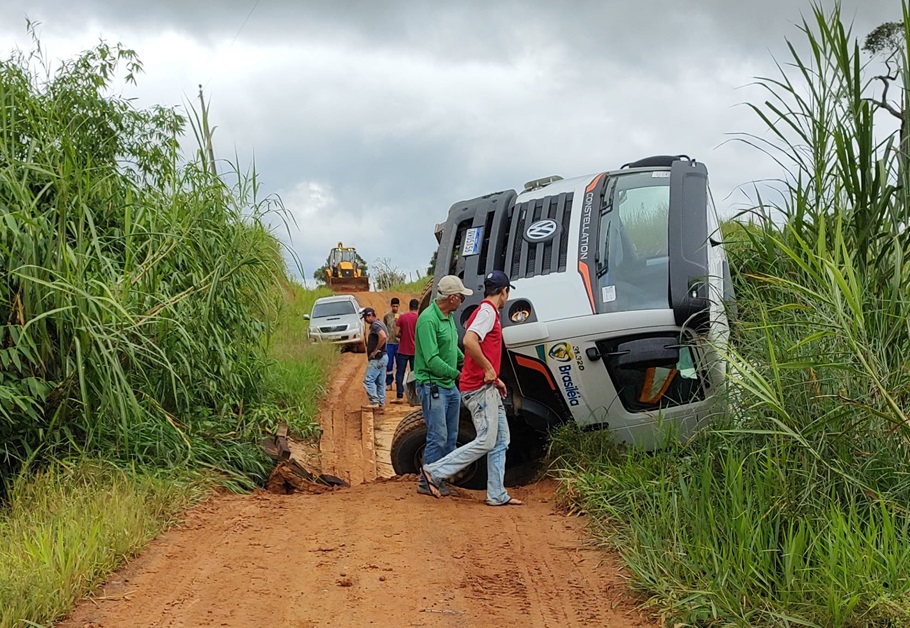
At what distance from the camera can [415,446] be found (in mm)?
7977

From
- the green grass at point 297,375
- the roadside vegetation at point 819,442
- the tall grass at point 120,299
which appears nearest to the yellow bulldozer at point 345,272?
the green grass at point 297,375

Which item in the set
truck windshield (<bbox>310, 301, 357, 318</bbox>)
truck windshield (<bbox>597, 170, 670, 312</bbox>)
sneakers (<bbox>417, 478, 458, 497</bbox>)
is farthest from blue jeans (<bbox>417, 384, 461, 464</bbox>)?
truck windshield (<bbox>310, 301, 357, 318</bbox>)

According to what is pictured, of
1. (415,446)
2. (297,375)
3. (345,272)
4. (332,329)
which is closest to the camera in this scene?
(415,446)

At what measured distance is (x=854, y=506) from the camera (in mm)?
4219

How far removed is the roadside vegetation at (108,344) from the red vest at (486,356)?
217cm

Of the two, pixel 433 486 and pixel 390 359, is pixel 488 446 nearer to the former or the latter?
pixel 433 486

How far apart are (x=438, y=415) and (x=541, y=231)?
1780 millimetres

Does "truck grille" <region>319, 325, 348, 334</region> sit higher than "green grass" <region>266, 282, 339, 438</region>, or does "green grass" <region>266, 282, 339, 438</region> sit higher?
"truck grille" <region>319, 325, 348, 334</region>

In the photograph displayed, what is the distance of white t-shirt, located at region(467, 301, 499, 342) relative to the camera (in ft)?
21.2

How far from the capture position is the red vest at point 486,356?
21.5 ft

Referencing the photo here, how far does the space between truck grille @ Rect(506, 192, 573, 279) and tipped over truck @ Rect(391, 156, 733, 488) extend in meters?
0.01

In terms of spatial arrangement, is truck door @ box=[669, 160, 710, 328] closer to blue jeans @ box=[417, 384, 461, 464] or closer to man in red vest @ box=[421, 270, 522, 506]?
man in red vest @ box=[421, 270, 522, 506]

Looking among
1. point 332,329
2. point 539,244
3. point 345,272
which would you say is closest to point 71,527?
point 539,244

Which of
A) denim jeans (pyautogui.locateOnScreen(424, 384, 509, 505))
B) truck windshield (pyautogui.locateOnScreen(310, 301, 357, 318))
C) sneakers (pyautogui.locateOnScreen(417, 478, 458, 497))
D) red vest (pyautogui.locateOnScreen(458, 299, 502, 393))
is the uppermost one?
truck windshield (pyautogui.locateOnScreen(310, 301, 357, 318))
